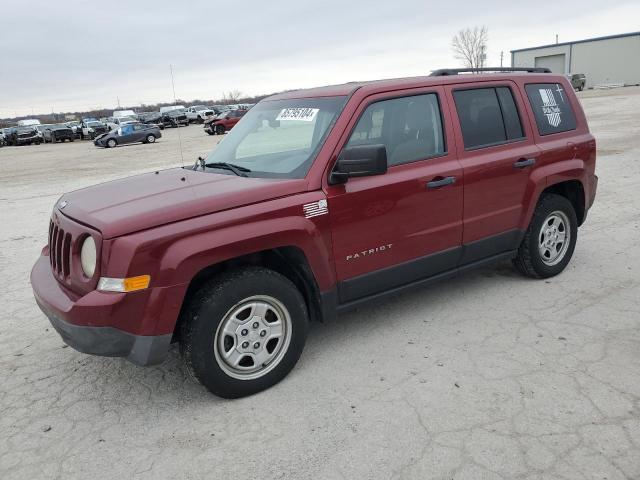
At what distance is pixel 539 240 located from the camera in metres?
4.81

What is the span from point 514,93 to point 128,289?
353 centimetres

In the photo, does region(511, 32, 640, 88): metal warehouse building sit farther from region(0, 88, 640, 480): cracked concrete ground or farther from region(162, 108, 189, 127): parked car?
region(0, 88, 640, 480): cracked concrete ground

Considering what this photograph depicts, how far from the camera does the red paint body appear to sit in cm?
287

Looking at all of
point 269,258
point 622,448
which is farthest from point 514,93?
point 622,448

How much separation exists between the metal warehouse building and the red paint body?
65944 millimetres

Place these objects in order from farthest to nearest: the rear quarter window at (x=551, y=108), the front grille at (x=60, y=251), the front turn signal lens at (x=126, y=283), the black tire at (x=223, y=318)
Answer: the rear quarter window at (x=551, y=108)
the front grille at (x=60, y=251)
the black tire at (x=223, y=318)
the front turn signal lens at (x=126, y=283)

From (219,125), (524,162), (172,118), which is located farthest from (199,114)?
(524,162)

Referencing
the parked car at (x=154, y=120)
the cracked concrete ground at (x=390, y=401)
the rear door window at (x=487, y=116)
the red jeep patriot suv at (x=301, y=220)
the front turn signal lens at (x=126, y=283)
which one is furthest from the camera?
the parked car at (x=154, y=120)

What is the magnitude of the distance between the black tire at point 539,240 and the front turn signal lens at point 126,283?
11.1 ft

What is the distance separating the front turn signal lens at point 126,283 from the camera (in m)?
2.81

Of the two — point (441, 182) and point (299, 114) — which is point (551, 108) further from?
point (299, 114)

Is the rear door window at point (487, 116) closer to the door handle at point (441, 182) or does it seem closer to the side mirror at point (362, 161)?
the door handle at point (441, 182)

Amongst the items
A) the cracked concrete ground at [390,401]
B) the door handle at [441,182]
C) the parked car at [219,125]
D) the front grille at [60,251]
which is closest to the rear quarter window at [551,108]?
the door handle at [441,182]

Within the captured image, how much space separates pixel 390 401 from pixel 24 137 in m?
46.1
